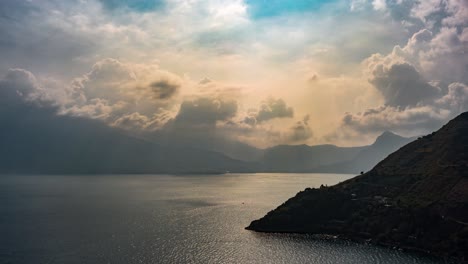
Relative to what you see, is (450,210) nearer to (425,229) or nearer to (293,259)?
(425,229)

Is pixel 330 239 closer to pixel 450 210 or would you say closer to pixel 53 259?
pixel 450 210

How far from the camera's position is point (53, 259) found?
5950 inches

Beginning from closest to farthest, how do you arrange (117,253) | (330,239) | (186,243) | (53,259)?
(53,259) → (117,253) → (186,243) → (330,239)

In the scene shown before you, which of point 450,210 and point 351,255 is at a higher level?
point 450,210

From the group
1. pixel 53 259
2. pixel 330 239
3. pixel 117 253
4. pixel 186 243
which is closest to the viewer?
pixel 53 259

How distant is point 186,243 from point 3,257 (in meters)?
80.5

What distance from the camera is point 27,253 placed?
159 meters

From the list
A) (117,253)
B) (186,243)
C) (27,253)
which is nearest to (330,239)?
(186,243)

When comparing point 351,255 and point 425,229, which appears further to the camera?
point 425,229

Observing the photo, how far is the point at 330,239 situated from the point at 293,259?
46.8 meters

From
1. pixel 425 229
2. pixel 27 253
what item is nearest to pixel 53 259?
pixel 27 253

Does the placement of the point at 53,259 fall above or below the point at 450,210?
below

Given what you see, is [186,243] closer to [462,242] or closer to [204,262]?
[204,262]

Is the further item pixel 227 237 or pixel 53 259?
pixel 227 237
